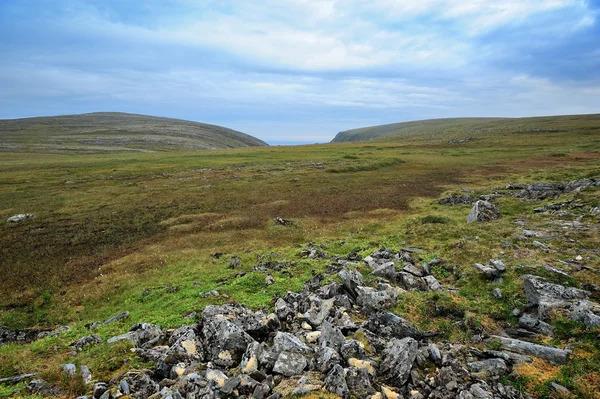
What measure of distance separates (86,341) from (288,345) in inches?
337

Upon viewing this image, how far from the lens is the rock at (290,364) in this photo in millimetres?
8836

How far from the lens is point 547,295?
11.8m

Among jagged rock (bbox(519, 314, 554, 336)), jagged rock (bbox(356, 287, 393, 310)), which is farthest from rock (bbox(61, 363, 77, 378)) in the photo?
jagged rock (bbox(519, 314, 554, 336))

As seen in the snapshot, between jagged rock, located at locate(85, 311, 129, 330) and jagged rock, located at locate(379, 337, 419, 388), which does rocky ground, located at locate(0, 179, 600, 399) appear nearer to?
jagged rock, located at locate(379, 337, 419, 388)

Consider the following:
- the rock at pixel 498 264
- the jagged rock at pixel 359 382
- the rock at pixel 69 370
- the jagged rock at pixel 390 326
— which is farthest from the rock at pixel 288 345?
the rock at pixel 498 264

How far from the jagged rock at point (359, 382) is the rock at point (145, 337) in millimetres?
7161

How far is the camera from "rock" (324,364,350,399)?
7840mm

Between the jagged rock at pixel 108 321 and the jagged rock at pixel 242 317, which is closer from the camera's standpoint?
the jagged rock at pixel 242 317

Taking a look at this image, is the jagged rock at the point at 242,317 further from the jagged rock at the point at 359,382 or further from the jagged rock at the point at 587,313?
the jagged rock at the point at 587,313

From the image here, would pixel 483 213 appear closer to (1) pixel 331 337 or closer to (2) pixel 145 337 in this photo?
(1) pixel 331 337

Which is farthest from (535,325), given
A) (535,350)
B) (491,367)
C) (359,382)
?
(359,382)

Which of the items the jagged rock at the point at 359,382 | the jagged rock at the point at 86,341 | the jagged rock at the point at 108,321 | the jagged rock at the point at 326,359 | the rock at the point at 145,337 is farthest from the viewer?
the jagged rock at the point at 108,321

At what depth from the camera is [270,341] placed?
10.8 m

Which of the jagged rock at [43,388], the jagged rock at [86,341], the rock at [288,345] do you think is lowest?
the jagged rock at [86,341]
